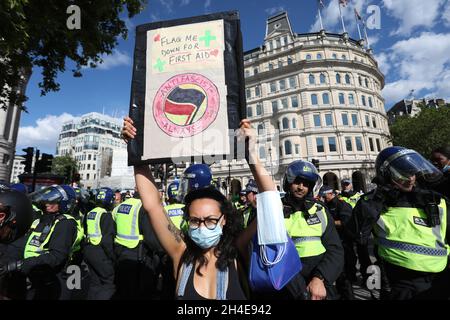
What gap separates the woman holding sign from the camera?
161 cm

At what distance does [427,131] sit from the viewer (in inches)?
1117

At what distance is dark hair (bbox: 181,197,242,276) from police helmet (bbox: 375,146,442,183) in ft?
5.47

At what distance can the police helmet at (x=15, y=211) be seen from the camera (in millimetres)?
1919

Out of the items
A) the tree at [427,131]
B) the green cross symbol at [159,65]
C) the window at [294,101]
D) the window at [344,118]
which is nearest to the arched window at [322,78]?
the window at [294,101]

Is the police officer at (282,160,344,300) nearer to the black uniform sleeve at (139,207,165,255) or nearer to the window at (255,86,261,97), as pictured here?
the black uniform sleeve at (139,207,165,255)

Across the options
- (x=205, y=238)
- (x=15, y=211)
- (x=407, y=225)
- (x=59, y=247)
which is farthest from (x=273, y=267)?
(x=59, y=247)

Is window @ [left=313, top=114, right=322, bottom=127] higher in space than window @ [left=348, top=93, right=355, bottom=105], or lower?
lower

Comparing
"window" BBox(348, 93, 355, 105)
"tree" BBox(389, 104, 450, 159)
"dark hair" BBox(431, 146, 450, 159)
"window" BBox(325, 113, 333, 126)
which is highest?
"window" BBox(348, 93, 355, 105)

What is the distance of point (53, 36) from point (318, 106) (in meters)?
35.0

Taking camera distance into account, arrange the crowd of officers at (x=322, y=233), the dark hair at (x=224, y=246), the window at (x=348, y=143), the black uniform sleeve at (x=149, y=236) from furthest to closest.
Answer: the window at (x=348, y=143) → the black uniform sleeve at (x=149, y=236) → the crowd of officers at (x=322, y=233) → the dark hair at (x=224, y=246)

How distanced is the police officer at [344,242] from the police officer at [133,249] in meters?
3.23

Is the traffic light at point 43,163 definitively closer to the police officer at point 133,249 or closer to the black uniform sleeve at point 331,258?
the police officer at point 133,249

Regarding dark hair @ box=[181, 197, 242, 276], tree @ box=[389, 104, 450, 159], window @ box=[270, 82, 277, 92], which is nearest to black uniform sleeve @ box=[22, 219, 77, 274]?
dark hair @ box=[181, 197, 242, 276]
